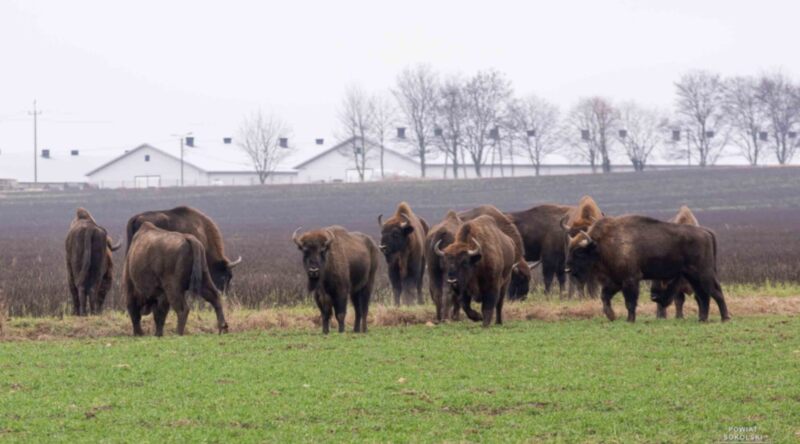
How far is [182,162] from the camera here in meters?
121

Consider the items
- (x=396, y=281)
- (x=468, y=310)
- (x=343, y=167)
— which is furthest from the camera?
(x=343, y=167)

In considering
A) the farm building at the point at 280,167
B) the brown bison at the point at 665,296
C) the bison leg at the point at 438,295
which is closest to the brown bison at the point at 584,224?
the brown bison at the point at 665,296

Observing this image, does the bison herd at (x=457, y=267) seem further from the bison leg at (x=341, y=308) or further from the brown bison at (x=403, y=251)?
the brown bison at (x=403, y=251)

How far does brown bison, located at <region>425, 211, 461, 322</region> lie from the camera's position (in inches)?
894

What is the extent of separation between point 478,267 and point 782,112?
387 feet

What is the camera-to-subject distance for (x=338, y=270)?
20844 mm

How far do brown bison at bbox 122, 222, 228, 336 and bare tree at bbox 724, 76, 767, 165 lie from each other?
119 meters

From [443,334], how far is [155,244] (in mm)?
4803

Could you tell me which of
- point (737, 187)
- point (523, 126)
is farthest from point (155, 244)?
point (523, 126)

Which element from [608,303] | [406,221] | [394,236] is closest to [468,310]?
[608,303]

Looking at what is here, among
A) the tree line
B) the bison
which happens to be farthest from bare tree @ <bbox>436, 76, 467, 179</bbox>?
the bison

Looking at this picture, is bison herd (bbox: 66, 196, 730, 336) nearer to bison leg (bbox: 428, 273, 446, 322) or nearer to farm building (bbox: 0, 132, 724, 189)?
bison leg (bbox: 428, 273, 446, 322)

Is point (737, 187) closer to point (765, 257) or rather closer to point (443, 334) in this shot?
point (765, 257)

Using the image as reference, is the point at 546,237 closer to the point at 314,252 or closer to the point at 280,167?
the point at 314,252
